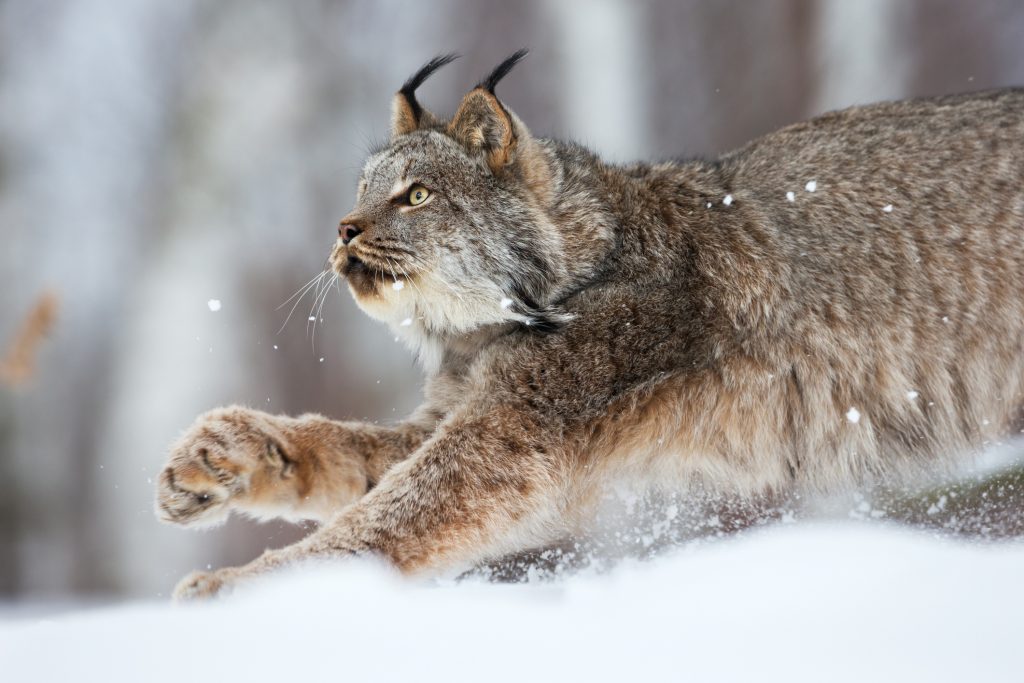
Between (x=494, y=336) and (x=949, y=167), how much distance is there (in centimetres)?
164

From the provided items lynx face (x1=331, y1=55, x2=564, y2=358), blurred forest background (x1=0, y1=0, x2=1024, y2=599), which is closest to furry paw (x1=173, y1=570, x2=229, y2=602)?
lynx face (x1=331, y1=55, x2=564, y2=358)

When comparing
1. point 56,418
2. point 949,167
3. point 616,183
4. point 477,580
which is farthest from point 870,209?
point 56,418

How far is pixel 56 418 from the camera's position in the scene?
6.15m

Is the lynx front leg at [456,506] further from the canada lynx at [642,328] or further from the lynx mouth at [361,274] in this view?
the lynx mouth at [361,274]

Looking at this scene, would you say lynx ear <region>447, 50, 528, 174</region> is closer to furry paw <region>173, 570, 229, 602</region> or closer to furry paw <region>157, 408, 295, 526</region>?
furry paw <region>157, 408, 295, 526</region>

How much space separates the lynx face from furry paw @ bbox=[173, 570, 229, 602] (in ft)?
3.08

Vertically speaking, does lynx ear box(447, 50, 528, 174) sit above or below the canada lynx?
above

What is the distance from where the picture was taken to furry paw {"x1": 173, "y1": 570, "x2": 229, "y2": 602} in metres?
2.30

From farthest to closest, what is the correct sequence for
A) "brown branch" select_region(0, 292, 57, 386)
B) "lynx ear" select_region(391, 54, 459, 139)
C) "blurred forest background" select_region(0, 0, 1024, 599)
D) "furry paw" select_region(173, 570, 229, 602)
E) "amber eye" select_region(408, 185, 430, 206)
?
1. "blurred forest background" select_region(0, 0, 1024, 599)
2. "brown branch" select_region(0, 292, 57, 386)
3. "lynx ear" select_region(391, 54, 459, 139)
4. "amber eye" select_region(408, 185, 430, 206)
5. "furry paw" select_region(173, 570, 229, 602)

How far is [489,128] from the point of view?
2.88 metres

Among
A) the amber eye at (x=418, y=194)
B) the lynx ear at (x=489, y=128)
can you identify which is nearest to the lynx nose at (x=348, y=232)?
the amber eye at (x=418, y=194)

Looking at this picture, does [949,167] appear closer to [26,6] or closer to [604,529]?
[604,529]

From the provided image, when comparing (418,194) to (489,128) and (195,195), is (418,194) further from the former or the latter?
(195,195)

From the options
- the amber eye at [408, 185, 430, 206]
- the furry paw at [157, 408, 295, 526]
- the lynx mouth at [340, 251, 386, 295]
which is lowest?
the furry paw at [157, 408, 295, 526]
